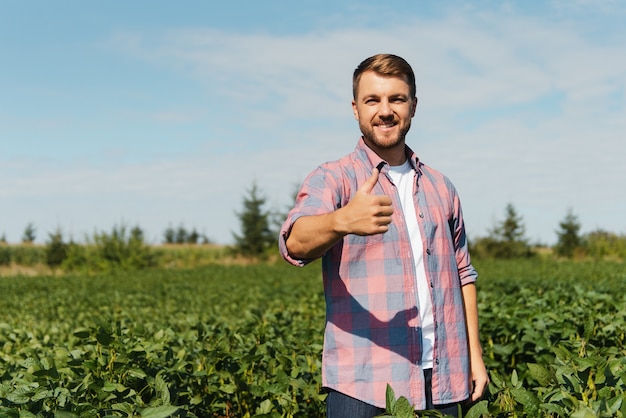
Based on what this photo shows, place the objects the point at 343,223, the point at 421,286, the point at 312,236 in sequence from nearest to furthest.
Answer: the point at 343,223
the point at 312,236
the point at 421,286

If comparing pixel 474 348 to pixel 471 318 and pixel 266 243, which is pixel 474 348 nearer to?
pixel 471 318

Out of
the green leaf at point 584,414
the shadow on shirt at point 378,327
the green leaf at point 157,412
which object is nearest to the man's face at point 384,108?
the shadow on shirt at point 378,327

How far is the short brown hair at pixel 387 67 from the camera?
8.94 feet

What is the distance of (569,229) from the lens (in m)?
42.9

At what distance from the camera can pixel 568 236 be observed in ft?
141

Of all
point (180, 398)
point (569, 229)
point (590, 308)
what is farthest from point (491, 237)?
point (180, 398)

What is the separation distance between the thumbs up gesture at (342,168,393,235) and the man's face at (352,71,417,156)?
69 cm

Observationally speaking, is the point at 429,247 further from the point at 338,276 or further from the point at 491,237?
the point at 491,237

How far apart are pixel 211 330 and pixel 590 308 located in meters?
3.21

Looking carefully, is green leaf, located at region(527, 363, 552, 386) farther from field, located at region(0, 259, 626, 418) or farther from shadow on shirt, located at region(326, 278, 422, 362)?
shadow on shirt, located at region(326, 278, 422, 362)

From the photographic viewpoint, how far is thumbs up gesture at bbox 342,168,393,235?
6.90ft

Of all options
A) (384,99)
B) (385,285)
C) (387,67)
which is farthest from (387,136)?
(385,285)

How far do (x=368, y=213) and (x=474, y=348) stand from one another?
1.31 metres

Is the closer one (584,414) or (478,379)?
(584,414)
